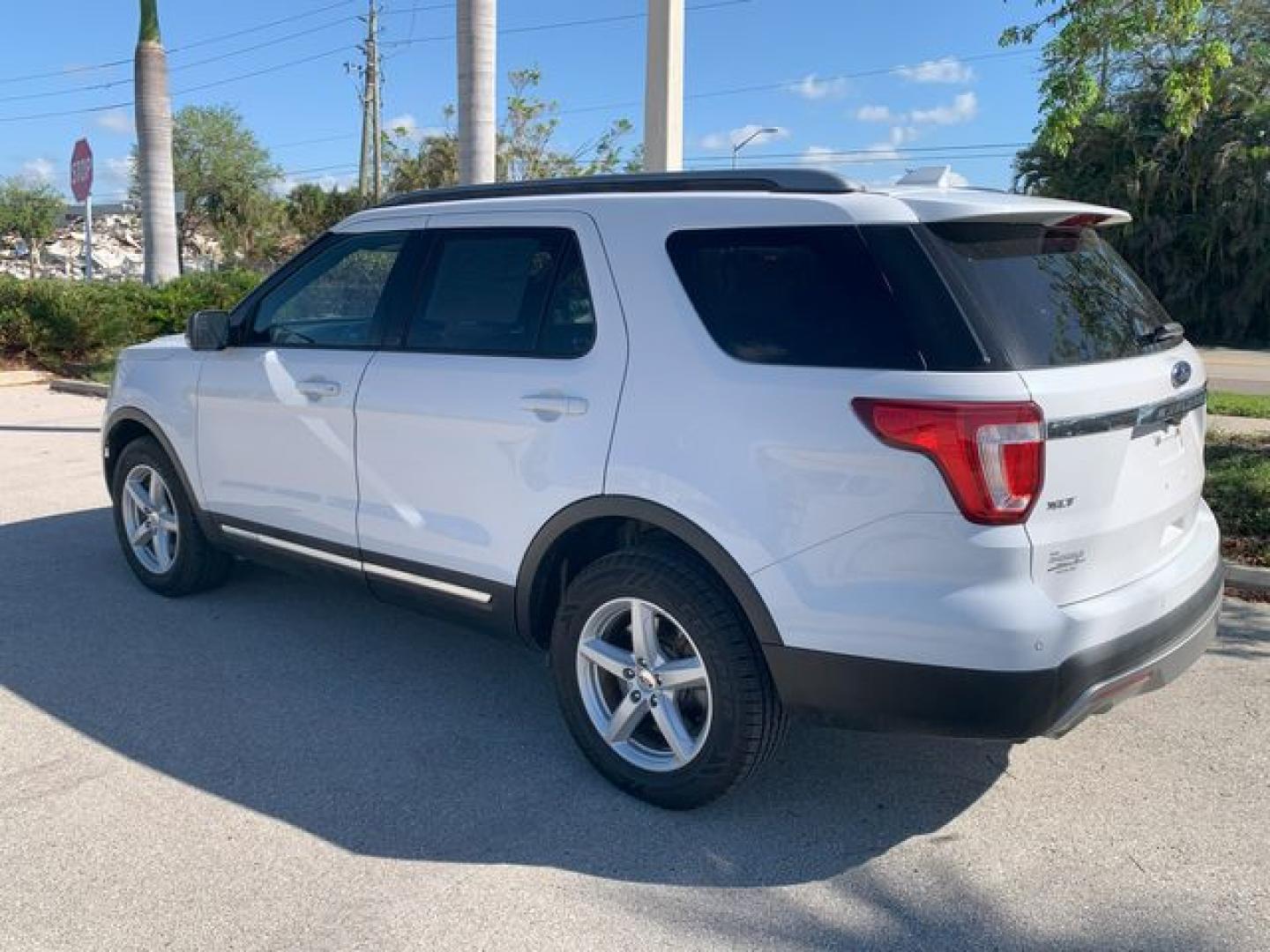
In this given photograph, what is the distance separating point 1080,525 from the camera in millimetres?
2869

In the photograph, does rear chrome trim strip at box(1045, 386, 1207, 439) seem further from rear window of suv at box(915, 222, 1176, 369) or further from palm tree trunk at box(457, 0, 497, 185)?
palm tree trunk at box(457, 0, 497, 185)

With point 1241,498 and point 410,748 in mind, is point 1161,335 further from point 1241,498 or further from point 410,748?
point 1241,498

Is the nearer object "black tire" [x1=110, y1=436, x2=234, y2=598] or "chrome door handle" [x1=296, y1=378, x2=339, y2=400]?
"chrome door handle" [x1=296, y1=378, x2=339, y2=400]

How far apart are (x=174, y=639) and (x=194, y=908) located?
2214 millimetres

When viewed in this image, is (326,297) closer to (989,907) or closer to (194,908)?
(194,908)

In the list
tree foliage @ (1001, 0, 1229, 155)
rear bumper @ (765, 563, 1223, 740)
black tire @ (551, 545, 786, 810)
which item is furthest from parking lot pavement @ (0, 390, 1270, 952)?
tree foliage @ (1001, 0, 1229, 155)

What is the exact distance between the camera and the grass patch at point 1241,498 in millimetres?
5906

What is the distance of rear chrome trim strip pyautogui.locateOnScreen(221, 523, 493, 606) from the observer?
3.87 meters

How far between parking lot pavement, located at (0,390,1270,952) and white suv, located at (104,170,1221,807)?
382 mm

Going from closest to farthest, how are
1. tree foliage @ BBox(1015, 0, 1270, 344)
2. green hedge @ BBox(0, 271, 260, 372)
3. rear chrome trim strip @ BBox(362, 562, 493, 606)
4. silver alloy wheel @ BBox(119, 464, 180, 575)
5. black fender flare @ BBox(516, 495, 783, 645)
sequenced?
black fender flare @ BBox(516, 495, 783, 645) < rear chrome trim strip @ BBox(362, 562, 493, 606) < silver alloy wheel @ BBox(119, 464, 180, 575) < green hedge @ BBox(0, 271, 260, 372) < tree foliage @ BBox(1015, 0, 1270, 344)

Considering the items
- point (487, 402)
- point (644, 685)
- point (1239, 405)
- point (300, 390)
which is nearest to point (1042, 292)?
point (644, 685)

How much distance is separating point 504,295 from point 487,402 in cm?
42

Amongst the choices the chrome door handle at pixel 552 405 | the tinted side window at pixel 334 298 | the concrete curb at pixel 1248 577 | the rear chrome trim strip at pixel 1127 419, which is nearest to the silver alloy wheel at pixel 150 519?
the tinted side window at pixel 334 298

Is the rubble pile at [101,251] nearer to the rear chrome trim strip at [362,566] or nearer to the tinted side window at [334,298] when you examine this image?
the tinted side window at [334,298]
